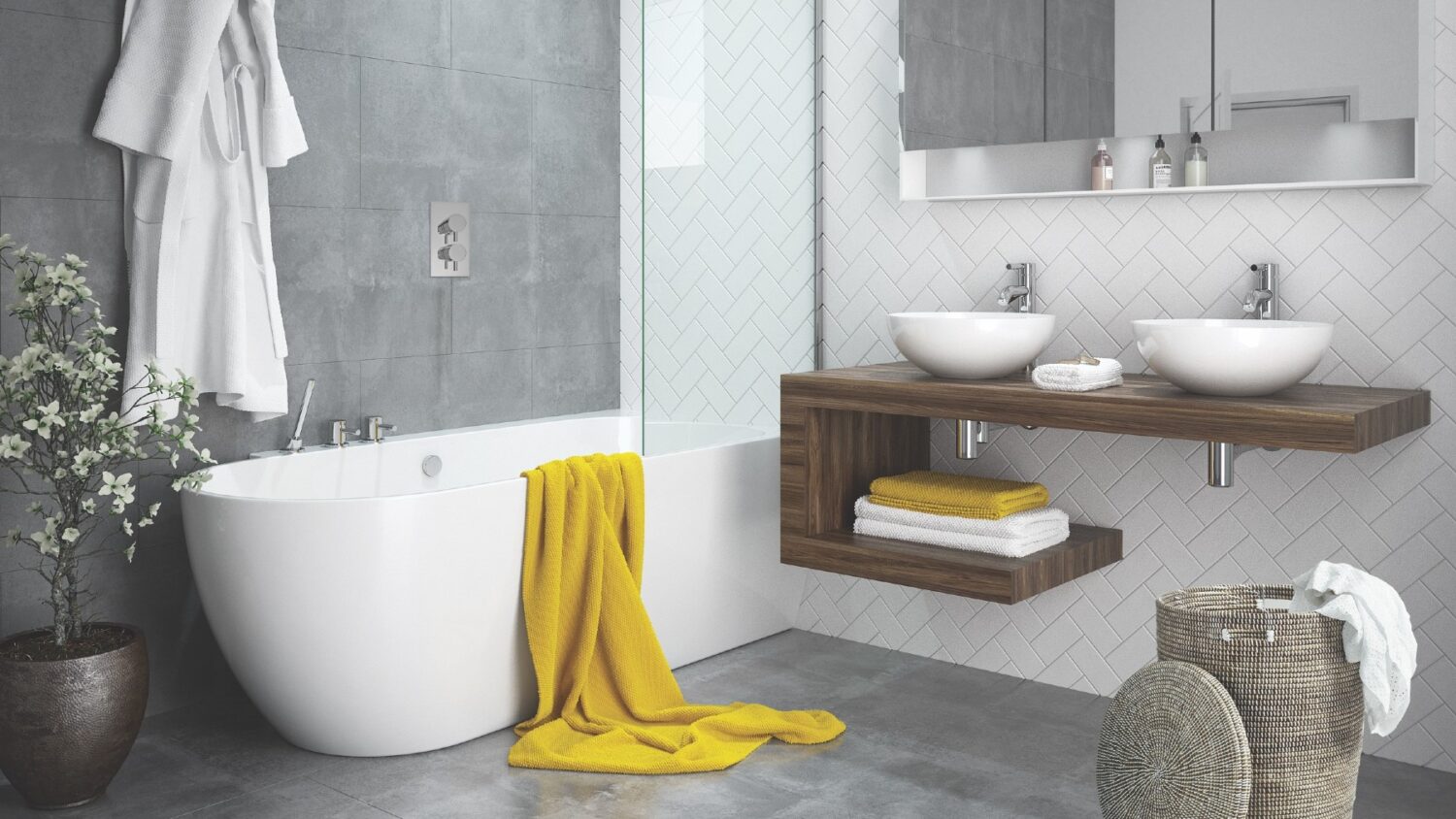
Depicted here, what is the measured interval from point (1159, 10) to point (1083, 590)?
1560mm

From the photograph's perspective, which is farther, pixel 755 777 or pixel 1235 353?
pixel 755 777

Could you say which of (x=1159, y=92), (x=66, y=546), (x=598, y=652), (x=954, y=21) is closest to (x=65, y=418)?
(x=66, y=546)

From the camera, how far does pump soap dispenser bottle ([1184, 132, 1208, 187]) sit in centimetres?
327

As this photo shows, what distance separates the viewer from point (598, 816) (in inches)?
110

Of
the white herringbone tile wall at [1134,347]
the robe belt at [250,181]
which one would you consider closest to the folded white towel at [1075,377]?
the white herringbone tile wall at [1134,347]

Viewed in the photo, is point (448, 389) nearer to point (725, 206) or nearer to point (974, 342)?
point (725, 206)

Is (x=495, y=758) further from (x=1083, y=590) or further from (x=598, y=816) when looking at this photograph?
(x=1083, y=590)

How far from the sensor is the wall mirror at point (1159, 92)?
2.99m

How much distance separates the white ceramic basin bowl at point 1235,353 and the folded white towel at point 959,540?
1.98 feet

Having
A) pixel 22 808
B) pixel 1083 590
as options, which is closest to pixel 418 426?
pixel 22 808

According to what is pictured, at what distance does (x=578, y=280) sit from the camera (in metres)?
4.74

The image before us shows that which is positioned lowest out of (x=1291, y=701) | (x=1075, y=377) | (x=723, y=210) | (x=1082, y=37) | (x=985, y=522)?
(x=1291, y=701)

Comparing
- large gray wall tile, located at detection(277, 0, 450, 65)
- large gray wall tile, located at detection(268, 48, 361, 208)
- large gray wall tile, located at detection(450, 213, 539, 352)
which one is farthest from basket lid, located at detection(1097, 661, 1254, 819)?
large gray wall tile, located at detection(277, 0, 450, 65)

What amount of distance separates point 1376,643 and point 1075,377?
2.84 ft
